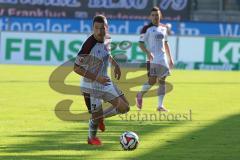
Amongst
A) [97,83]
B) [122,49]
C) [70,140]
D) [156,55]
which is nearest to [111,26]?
[122,49]

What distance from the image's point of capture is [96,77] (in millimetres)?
11578

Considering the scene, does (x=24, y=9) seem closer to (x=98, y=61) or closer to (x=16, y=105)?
(x=16, y=105)

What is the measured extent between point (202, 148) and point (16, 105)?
724 centimetres

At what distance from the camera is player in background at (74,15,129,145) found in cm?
1174

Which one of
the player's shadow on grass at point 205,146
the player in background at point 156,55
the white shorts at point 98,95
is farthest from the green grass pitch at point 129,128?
the white shorts at point 98,95

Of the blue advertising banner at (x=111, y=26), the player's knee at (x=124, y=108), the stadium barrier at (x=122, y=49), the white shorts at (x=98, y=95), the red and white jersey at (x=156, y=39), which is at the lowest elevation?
the stadium barrier at (x=122, y=49)

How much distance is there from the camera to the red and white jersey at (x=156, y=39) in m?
17.8

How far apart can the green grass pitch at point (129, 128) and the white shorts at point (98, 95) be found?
60 centimetres

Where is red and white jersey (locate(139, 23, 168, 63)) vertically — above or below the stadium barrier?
above

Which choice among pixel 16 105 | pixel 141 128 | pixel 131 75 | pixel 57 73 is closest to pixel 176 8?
pixel 131 75

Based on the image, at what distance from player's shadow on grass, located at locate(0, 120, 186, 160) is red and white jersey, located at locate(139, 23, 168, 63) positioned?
9.49 feet

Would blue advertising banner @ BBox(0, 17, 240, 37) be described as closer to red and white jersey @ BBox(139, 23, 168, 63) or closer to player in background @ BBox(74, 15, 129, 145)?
red and white jersey @ BBox(139, 23, 168, 63)

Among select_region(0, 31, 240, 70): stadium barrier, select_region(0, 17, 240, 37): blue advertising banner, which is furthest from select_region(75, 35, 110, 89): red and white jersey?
select_region(0, 17, 240, 37): blue advertising banner

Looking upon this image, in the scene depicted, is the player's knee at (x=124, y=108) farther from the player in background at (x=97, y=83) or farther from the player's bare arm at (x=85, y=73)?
the player's bare arm at (x=85, y=73)
